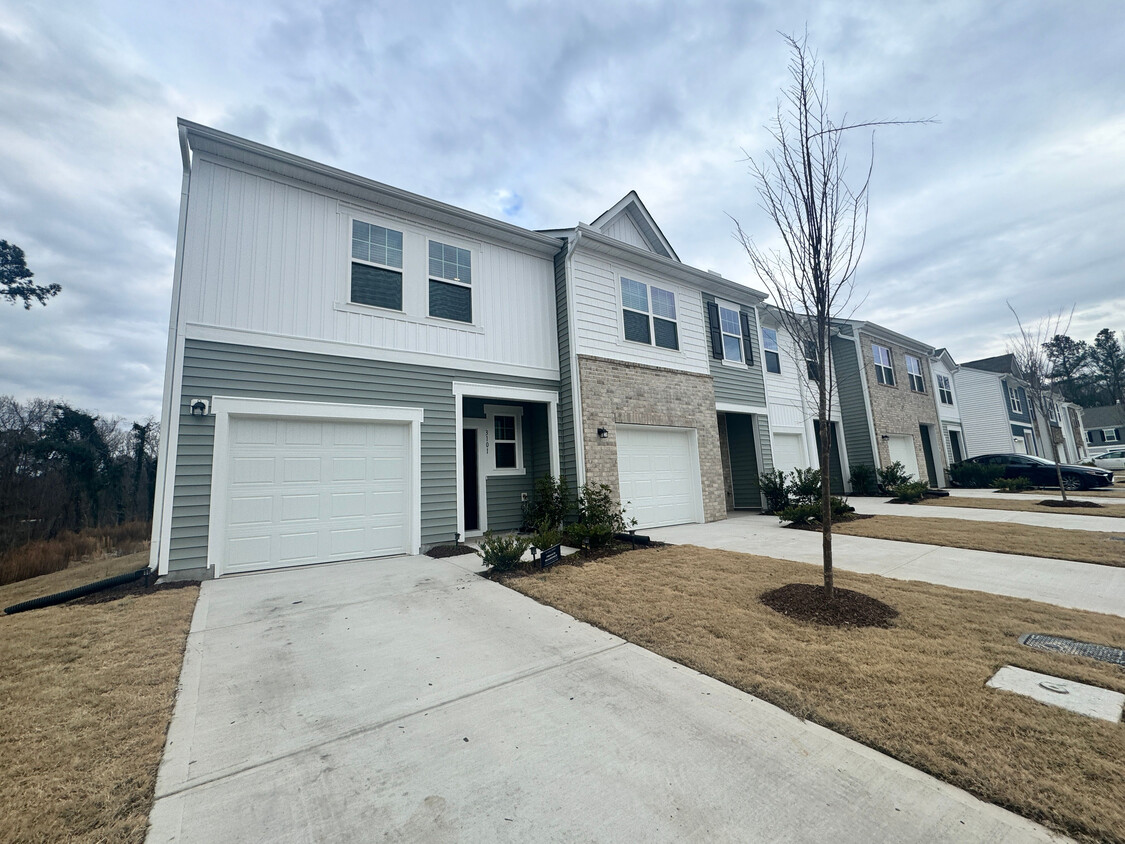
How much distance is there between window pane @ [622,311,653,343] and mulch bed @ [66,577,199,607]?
8467mm

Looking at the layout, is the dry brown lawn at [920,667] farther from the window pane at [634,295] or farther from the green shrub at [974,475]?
the green shrub at [974,475]

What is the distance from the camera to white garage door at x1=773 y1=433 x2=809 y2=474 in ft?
41.7

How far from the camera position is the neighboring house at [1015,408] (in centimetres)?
2422

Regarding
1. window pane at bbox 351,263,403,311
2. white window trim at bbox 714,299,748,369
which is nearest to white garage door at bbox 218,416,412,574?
window pane at bbox 351,263,403,311

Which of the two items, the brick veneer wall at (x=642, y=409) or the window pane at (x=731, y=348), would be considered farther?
the window pane at (x=731, y=348)

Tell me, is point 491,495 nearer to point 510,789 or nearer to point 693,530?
point 693,530

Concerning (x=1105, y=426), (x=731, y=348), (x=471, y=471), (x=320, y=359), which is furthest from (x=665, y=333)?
(x=1105, y=426)

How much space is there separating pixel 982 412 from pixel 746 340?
19.8m

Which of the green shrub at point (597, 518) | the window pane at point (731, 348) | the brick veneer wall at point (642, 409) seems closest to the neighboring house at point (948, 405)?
the window pane at point (731, 348)

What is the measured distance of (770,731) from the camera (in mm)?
2256

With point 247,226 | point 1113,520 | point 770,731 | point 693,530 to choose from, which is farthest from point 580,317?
point 1113,520

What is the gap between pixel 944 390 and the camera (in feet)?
68.5

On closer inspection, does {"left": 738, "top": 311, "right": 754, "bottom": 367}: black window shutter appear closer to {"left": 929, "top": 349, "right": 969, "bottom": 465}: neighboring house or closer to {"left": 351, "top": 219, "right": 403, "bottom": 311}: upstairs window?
{"left": 351, "top": 219, "right": 403, "bottom": 311}: upstairs window

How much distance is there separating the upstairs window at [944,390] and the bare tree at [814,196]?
21363mm
